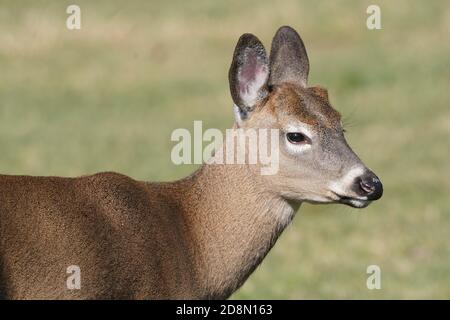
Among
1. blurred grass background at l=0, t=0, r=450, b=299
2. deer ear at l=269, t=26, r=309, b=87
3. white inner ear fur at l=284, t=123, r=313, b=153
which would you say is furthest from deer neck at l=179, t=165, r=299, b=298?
blurred grass background at l=0, t=0, r=450, b=299

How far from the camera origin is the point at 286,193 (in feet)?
26.7

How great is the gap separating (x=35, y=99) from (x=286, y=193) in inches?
698

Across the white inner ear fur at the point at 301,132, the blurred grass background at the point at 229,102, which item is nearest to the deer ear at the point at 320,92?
the white inner ear fur at the point at 301,132

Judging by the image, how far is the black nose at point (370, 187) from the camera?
7.74 m

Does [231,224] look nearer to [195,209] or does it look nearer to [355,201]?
[195,209]

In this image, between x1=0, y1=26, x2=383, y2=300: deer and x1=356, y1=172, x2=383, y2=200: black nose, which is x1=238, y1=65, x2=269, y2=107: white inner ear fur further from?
x1=356, y1=172, x2=383, y2=200: black nose

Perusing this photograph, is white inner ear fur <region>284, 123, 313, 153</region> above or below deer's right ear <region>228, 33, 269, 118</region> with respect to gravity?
below

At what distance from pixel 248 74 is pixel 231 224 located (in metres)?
1.05

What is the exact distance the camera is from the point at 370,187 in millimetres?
7754

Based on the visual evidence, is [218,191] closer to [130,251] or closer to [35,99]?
[130,251]

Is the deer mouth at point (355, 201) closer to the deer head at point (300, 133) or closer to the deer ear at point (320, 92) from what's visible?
the deer head at point (300, 133)

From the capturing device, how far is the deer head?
7.98 m

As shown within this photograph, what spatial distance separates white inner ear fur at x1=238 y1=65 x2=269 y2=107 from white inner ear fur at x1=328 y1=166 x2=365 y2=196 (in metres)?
0.83
